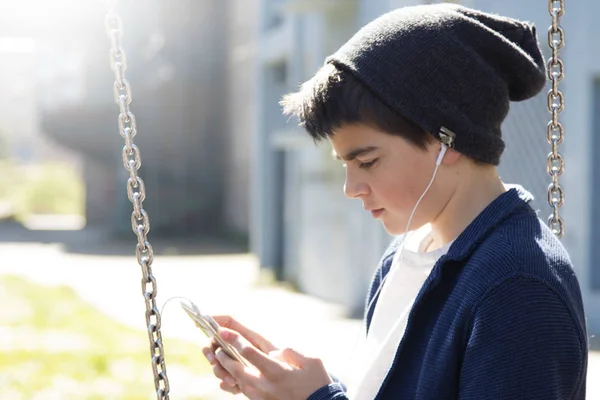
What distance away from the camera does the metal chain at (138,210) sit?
1.86 m

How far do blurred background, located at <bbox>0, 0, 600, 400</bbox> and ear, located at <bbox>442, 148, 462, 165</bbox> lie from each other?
566 millimetres

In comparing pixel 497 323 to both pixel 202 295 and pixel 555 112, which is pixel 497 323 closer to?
pixel 555 112

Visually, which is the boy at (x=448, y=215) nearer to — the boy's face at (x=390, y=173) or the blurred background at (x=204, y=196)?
the boy's face at (x=390, y=173)

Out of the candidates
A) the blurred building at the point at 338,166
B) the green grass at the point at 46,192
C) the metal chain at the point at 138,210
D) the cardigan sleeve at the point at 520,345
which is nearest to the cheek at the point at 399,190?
the cardigan sleeve at the point at 520,345

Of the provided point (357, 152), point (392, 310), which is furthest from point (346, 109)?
point (392, 310)

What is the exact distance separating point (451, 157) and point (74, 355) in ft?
15.1

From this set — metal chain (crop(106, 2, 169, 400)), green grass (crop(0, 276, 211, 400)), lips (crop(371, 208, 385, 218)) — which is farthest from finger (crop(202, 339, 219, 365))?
green grass (crop(0, 276, 211, 400))

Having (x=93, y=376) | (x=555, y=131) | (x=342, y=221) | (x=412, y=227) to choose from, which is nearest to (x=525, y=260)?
(x=412, y=227)

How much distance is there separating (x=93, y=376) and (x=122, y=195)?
14227 millimetres

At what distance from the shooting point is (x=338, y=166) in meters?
9.47

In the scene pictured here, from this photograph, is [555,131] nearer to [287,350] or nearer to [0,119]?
[287,350]

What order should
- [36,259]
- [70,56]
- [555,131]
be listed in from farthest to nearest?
[70,56] → [36,259] → [555,131]

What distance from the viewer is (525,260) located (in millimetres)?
1451

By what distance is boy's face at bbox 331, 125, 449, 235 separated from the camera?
162 centimetres
